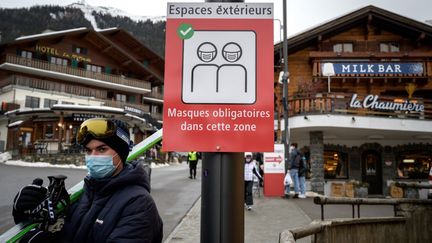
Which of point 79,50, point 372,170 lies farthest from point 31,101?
point 372,170

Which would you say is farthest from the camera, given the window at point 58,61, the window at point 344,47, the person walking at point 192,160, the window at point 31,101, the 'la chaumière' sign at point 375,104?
the window at point 58,61

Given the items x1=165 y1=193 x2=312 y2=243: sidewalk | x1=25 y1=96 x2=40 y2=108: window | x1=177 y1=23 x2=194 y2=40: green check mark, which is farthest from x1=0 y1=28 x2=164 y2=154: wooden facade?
x1=177 y1=23 x2=194 y2=40: green check mark

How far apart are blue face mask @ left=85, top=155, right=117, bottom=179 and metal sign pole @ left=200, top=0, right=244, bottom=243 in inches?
24.8

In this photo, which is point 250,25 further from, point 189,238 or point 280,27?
point 280,27

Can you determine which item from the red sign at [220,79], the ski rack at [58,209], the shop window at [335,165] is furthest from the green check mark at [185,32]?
the shop window at [335,165]

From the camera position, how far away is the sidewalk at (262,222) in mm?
6641

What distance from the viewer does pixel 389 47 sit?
68.6 ft

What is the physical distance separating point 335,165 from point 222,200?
62.9 feet

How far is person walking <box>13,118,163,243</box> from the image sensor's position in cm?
178

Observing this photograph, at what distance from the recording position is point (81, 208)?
1.99 metres

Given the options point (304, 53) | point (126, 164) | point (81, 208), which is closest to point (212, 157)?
point (126, 164)

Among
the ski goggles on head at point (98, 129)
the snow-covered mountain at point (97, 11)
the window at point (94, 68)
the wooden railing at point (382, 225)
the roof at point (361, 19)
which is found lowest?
the wooden railing at point (382, 225)

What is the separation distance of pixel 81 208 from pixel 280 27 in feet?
50.9

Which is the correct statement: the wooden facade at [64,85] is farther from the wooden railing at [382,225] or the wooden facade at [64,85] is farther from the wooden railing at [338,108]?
the wooden railing at [382,225]
